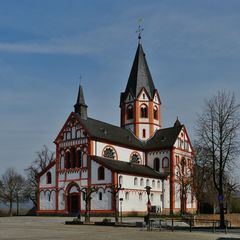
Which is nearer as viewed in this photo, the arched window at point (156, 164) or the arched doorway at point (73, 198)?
the arched doorway at point (73, 198)

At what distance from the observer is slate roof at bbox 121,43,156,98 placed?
84500 millimetres

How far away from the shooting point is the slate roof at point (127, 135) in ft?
236

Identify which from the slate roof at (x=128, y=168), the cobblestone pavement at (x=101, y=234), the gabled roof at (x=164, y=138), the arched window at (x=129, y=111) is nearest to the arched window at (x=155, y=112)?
the gabled roof at (x=164, y=138)

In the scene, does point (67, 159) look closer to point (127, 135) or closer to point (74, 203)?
point (74, 203)

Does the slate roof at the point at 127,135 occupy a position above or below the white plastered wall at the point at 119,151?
above

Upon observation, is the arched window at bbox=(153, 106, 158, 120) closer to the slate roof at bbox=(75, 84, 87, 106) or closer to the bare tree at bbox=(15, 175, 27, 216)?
the slate roof at bbox=(75, 84, 87, 106)

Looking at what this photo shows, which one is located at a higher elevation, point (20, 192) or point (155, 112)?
point (155, 112)

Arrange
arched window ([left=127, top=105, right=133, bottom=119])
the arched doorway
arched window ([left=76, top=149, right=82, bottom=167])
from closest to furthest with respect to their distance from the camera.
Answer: the arched doorway → arched window ([left=76, top=149, right=82, bottom=167]) → arched window ([left=127, top=105, right=133, bottom=119])

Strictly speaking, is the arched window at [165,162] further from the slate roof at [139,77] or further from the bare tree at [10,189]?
the bare tree at [10,189]

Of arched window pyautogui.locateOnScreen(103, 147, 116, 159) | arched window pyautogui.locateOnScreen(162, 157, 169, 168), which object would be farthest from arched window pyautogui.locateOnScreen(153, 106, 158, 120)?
arched window pyautogui.locateOnScreen(103, 147, 116, 159)

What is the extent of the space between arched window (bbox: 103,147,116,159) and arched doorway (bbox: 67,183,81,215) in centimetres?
685

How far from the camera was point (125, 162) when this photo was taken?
245 ft

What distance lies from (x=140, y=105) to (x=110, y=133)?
440 inches

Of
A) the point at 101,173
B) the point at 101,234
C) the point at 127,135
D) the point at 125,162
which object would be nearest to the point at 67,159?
the point at 101,173
